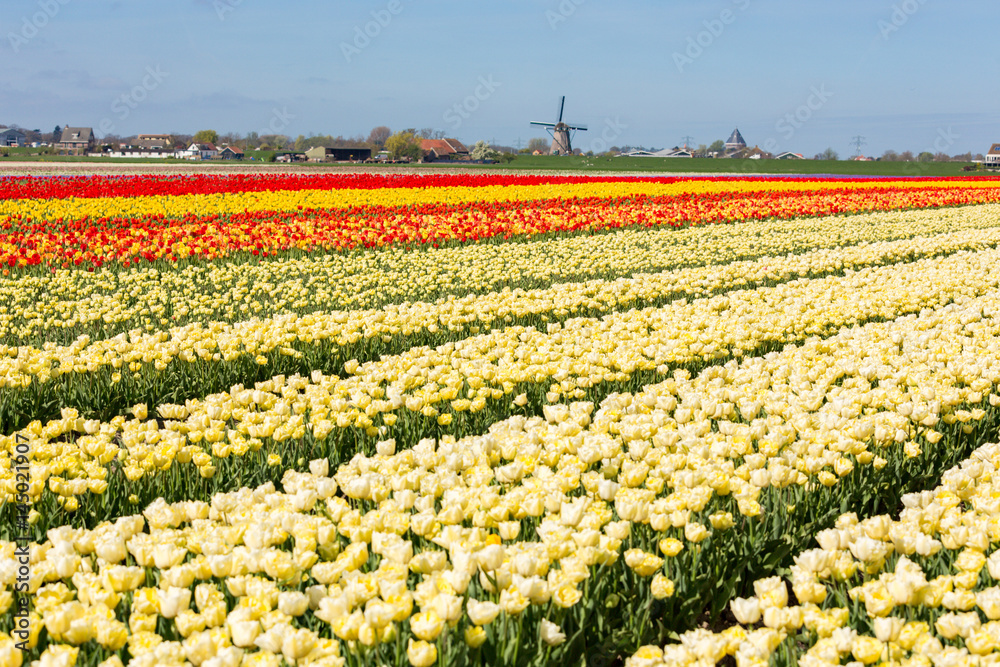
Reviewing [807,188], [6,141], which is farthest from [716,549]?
[6,141]

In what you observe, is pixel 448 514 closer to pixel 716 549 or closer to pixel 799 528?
pixel 716 549

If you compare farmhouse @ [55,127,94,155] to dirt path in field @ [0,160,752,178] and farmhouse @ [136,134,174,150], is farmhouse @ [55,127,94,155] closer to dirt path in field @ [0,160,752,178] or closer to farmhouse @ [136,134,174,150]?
farmhouse @ [136,134,174,150]

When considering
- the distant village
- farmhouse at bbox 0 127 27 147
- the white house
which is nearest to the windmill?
the distant village

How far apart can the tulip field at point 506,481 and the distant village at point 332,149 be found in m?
94.1

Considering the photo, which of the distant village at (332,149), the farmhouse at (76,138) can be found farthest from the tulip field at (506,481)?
the farmhouse at (76,138)

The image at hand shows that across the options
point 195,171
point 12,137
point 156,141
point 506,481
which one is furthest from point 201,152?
point 506,481

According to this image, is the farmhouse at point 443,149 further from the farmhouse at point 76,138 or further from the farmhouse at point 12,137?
the farmhouse at point 12,137

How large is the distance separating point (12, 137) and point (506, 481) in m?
192

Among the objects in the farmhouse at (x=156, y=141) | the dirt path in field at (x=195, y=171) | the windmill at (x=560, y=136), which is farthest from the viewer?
the farmhouse at (x=156, y=141)

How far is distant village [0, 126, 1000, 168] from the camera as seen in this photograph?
10444 centimetres

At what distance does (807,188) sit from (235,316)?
2719 cm

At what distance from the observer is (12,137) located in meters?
161

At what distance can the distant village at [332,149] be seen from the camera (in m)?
104

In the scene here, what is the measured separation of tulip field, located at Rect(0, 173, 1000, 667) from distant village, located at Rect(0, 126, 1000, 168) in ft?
309
